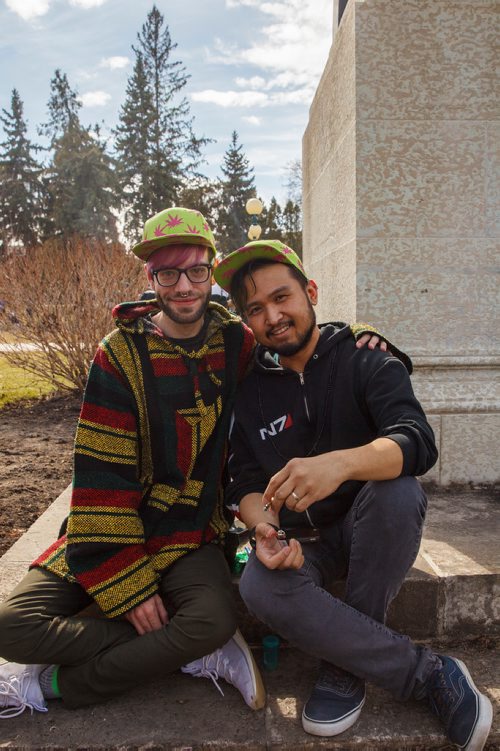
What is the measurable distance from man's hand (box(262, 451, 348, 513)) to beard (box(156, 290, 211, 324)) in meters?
0.72

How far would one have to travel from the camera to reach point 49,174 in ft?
129

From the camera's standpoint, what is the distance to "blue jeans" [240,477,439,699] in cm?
188

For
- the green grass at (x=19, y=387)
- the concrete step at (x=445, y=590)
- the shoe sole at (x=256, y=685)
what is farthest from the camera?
the green grass at (x=19, y=387)

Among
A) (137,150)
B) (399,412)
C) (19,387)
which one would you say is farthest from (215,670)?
(137,150)

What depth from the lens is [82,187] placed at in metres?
37.4

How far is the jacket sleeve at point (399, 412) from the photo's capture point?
1.96 meters

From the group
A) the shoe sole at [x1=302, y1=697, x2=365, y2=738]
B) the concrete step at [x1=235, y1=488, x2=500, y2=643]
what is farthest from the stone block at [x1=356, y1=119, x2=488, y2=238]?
the shoe sole at [x1=302, y1=697, x2=365, y2=738]

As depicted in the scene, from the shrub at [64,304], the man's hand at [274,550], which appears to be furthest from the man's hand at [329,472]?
the shrub at [64,304]

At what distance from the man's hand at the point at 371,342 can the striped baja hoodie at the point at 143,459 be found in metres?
0.48

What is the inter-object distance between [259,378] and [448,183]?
1798mm

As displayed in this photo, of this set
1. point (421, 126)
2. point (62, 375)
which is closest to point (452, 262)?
point (421, 126)

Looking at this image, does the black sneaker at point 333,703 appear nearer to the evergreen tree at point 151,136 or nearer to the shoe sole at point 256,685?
the shoe sole at point 256,685

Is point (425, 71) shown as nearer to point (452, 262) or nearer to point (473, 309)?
point (452, 262)

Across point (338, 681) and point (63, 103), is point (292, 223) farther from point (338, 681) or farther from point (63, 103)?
point (338, 681)
